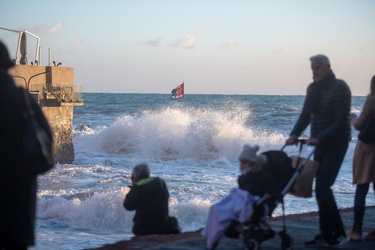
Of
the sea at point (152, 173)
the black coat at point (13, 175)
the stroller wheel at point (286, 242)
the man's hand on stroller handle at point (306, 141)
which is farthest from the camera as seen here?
the sea at point (152, 173)

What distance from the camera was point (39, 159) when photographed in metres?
3.46

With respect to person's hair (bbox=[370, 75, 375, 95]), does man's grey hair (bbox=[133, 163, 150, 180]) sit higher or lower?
lower

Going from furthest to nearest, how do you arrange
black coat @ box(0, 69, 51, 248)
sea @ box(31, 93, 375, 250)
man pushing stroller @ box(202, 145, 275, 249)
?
1. sea @ box(31, 93, 375, 250)
2. man pushing stroller @ box(202, 145, 275, 249)
3. black coat @ box(0, 69, 51, 248)

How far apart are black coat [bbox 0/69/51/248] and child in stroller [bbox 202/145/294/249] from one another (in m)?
1.67

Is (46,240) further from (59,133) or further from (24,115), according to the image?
(59,133)

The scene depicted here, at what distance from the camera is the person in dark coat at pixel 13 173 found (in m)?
3.41

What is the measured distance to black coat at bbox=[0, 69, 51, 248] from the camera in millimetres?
3408

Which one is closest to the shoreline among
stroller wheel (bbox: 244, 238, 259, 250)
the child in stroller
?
the child in stroller

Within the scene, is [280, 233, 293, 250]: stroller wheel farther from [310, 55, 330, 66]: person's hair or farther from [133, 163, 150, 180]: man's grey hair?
[133, 163, 150, 180]: man's grey hair

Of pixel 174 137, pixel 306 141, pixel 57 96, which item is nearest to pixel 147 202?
pixel 306 141

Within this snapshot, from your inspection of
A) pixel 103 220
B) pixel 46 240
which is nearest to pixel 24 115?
pixel 46 240

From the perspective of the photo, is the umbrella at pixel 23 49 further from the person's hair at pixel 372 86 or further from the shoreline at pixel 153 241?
the person's hair at pixel 372 86

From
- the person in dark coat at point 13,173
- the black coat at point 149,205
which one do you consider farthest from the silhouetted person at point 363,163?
the person in dark coat at point 13,173

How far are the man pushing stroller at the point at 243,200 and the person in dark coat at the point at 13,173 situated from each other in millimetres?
1632
